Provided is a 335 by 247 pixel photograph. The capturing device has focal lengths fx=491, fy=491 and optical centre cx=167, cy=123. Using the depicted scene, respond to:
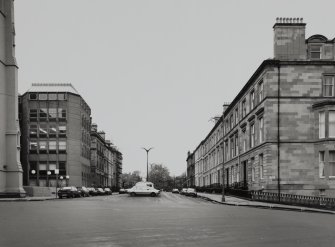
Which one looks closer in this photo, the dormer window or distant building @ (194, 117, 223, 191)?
the dormer window

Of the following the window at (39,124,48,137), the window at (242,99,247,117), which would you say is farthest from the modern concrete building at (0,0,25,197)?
the window at (39,124,48,137)

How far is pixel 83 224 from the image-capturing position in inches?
676

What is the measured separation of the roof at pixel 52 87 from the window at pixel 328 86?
58703 mm

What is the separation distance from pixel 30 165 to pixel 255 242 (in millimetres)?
82391

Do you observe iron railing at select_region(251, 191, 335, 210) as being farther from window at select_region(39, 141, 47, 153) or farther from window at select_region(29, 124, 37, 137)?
window at select_region(29, 124, 37, 137)

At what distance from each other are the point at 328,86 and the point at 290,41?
17.1 feet

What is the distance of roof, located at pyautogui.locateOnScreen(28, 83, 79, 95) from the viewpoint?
91.9 m

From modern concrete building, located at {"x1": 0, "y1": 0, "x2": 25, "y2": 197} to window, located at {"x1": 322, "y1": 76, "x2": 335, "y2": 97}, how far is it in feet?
107

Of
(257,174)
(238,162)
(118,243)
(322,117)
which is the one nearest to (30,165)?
(238,162)


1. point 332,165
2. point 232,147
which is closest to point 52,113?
point 232,147

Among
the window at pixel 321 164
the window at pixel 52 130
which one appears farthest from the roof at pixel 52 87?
the window at pixel 321 164

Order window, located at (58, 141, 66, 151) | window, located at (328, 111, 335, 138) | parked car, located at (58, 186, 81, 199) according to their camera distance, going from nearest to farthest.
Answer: window, located at (328, 111, 335, 138) < parked car, located at (58, 186, 81, 199) < window, located at (58, 141, 66, 151)

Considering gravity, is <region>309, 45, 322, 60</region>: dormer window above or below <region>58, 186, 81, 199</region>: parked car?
above

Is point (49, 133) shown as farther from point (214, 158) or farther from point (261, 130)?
point (261, 130)
